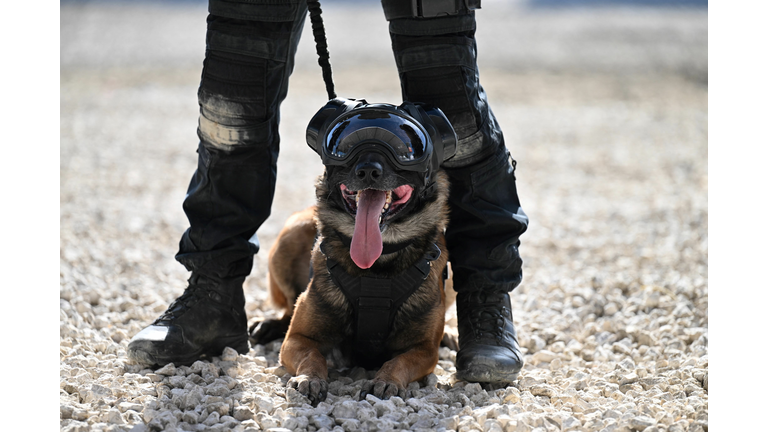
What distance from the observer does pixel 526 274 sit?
5234mm

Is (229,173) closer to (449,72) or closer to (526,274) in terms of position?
(449,72)

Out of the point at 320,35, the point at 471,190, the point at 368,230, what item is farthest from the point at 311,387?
the point at 320,35

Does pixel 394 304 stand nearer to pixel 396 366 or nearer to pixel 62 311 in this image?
pixel 396 366

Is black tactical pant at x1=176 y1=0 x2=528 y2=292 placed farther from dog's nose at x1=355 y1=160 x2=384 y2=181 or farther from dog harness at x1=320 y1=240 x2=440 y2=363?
dog's nose at x1=355 y1=160 x2=384 y2=181

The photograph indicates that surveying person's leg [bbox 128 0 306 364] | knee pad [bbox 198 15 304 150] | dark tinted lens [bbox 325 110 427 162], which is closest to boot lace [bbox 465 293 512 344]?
dark tinted lens [bbox 325 110 427 162]

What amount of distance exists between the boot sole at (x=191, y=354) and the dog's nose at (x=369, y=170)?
123 cm

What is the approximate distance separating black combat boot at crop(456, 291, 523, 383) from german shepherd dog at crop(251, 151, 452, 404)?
147 mm

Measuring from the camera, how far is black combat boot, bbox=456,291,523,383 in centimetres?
284

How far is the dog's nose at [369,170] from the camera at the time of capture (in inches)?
97.2

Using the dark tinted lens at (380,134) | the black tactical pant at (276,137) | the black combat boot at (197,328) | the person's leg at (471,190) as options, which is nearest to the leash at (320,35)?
the black tactical pant at (276,137)

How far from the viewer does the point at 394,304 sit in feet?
9.43

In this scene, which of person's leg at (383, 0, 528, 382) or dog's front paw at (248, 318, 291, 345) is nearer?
person's leg at (383, 0, 528, 382)

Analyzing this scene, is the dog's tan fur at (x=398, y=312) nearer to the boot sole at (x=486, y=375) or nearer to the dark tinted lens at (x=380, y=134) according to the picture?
the boot sole at (x=486, y=375)

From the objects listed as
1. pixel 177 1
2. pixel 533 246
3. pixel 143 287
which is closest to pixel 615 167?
pixel 533 246
